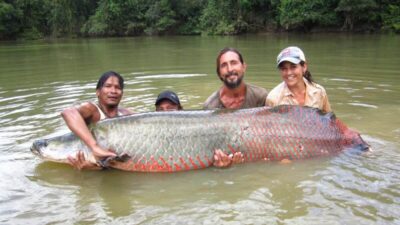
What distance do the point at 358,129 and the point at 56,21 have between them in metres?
47.6

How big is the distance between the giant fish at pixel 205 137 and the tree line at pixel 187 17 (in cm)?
2745

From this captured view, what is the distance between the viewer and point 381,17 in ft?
98.3

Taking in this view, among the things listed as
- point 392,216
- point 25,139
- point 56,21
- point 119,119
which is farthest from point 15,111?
point 56,21

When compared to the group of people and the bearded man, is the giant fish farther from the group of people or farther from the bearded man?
the bearded man

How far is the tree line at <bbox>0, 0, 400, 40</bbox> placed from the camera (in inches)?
1212

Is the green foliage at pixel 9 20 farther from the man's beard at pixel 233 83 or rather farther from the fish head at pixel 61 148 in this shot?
the man's beard at pixel 233 83

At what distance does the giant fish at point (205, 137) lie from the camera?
3730 millimetres

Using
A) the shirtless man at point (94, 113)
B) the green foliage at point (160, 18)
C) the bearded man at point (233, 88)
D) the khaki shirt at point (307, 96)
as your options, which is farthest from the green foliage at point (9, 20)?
the khaki shirt at point (307, 96)

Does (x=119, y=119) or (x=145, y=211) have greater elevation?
(x=119, y=119)

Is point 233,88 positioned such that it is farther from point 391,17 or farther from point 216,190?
point 391,17

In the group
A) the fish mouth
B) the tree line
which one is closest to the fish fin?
the fish mouth

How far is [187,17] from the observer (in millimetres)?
46219

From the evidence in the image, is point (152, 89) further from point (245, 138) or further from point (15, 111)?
point (245, 138)

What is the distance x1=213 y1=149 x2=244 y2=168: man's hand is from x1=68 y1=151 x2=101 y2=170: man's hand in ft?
3.77
